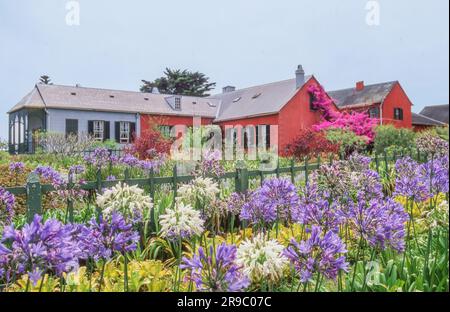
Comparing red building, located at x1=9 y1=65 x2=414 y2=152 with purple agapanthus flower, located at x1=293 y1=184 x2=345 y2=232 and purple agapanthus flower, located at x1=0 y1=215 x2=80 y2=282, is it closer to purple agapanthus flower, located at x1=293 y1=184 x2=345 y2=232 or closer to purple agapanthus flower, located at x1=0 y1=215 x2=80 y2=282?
purple agapanthus flower, located at x1=293 y1=184 x2=345 y2=232

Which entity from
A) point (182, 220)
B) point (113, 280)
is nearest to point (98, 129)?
point (113, 280)

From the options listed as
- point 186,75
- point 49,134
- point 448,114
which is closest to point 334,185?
point 448,114

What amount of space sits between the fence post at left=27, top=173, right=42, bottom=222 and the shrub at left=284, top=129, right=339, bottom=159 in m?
5.58

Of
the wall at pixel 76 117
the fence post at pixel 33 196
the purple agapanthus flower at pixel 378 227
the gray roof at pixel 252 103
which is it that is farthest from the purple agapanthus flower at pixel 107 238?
the gray roof at pixel 252 103

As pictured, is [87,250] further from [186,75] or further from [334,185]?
[186,75]

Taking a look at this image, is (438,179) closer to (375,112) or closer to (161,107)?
(161,107)

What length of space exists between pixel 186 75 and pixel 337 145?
5.49 metres

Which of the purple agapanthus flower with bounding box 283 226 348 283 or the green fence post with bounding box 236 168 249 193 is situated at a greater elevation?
the green fence post with bounding box 236 168 249 193

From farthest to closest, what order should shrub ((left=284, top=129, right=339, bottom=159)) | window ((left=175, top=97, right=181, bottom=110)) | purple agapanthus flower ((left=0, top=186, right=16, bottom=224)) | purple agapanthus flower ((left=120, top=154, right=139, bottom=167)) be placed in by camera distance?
shrub ((left=284, top=129, right=339, bottom=159)), window ((left=175, top=97, right=181, bottom=110)), purple agapanthus flower ((left=120, top=154, right=139, bottom=167)), purple agapanthus flower ((left=0, top=186, right=16, bottom=224))

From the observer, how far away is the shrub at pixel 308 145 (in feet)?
25.2

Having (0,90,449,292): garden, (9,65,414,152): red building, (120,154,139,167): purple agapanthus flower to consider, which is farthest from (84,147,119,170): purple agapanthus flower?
(0,90,449,292): garden

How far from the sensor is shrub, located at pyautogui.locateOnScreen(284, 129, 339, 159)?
25.2 ft

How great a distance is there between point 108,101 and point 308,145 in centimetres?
435

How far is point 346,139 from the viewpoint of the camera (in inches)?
357
